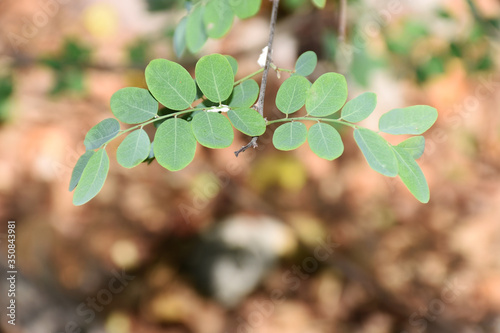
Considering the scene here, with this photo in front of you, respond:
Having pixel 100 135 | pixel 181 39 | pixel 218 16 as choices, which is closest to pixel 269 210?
pixel 181 39

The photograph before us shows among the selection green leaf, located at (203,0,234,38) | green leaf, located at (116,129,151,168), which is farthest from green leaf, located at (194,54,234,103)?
green leaf, located at (203,0,234,38)

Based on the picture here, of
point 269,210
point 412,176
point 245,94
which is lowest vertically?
point 269,210

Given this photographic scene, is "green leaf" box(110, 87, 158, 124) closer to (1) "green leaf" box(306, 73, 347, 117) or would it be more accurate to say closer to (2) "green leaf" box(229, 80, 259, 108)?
(2) "green leaf" box(229, 80, 259, 108)

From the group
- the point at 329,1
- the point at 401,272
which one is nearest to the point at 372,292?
the point at 401,272

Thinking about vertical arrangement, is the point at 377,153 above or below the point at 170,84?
below

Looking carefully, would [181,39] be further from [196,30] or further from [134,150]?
[134,150]

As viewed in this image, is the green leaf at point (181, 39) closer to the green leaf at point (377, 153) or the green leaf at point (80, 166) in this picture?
the green leaf at point (80, 166)

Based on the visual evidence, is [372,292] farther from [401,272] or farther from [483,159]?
[483,159]
